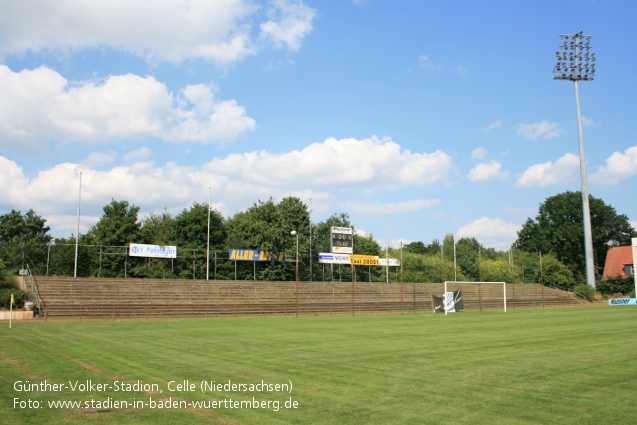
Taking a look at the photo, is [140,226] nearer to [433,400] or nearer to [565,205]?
[433,400]

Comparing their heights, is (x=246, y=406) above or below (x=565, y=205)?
below

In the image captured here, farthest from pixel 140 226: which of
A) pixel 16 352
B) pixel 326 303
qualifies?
pixel 16 352

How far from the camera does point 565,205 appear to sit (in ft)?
351

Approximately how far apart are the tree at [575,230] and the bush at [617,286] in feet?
66.3

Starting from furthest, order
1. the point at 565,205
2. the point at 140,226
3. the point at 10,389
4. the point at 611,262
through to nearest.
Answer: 1. the point at 565,205
2. the point at 611,262
3. the point at 140,226
4. the point at 10,389

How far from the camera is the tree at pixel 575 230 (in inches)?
4055

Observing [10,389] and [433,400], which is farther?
[10,389]

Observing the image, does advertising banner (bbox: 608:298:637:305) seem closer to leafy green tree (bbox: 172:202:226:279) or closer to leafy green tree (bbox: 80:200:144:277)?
leafy green tree (bbox: 172:202:226:279)

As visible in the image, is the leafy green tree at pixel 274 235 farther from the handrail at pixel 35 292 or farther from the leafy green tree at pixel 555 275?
the leafy green tree at pixel 555 275

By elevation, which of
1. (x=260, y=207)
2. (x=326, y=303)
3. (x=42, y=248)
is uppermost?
(x=260, y=207)

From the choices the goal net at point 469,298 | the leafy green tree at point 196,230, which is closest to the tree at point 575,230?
the goal net at point 469,298

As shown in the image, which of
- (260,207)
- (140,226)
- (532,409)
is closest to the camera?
(532,409)

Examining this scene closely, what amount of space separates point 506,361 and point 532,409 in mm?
5803

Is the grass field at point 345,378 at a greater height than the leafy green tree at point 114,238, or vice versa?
the leafy green tree at point 114,238
